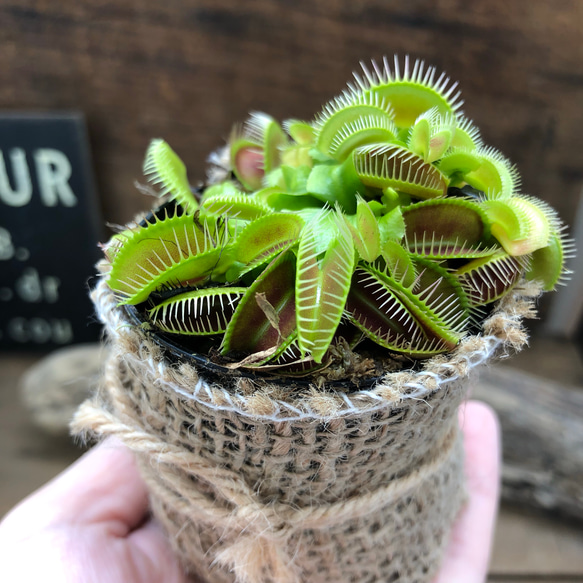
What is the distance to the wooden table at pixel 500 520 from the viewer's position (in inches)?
29.8

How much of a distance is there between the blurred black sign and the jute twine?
58cm

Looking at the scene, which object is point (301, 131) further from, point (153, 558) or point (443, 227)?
point (153, 558)

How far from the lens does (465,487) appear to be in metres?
0.55

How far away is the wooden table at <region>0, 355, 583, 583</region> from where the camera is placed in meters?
0.76

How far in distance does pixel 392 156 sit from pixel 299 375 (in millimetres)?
146

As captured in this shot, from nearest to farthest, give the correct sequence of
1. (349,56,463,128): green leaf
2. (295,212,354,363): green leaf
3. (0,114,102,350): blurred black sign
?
1. (295,212,354,363): green leaf
2. (349,56,463,128): green leaf
3. (0,114,102,350): blurred black sign

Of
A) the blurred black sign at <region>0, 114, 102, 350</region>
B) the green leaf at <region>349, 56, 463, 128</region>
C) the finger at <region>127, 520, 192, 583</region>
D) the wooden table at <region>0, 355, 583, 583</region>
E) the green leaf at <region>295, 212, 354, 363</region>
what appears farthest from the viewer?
the blurred black sign at <region>0, 114, 102, 350</region>

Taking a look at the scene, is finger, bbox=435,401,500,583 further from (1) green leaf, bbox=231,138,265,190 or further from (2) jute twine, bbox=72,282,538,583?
(1) green leaf, bbox=231,138,265,190

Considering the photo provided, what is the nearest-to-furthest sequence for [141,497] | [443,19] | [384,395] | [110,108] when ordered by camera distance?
[384,395], [141,497], [443,19], [110,108]

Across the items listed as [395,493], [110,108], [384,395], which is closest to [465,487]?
[395,493]

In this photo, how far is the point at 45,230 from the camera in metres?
0.95

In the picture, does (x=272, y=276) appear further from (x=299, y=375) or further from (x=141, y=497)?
(x=141, y=497)

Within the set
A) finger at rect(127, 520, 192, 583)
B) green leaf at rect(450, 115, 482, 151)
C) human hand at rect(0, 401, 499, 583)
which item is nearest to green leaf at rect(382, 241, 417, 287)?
green leaf at rect(450, 115, 482, 151)

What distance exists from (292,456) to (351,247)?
0.15 m
